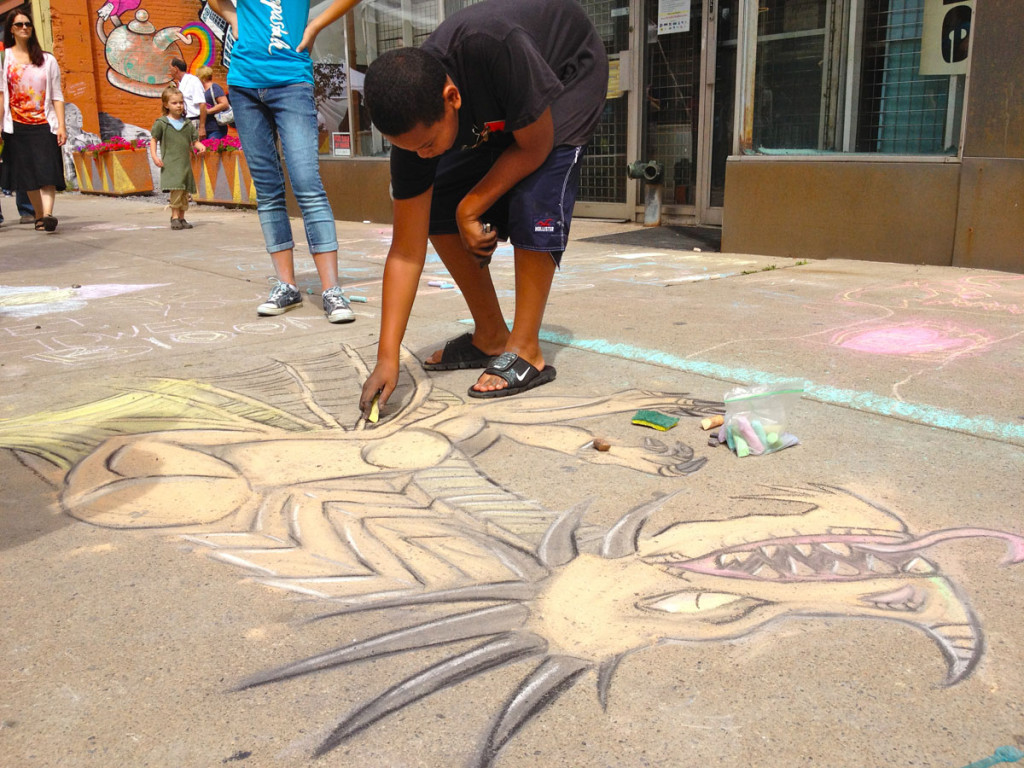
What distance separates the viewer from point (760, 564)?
1.58 meters

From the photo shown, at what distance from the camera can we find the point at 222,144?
35.2 ft

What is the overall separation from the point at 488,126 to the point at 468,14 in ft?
1.06

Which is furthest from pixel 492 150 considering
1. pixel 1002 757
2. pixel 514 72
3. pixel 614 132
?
pixel 614 132

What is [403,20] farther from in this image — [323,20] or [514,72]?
[514,72]

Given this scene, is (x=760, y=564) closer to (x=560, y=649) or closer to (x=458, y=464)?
(x=560, y=649)

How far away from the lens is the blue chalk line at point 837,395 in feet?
7.26

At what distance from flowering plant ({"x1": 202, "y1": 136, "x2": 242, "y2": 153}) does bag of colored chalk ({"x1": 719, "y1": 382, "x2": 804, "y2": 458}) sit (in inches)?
375

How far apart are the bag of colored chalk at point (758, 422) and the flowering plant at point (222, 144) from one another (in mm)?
9515

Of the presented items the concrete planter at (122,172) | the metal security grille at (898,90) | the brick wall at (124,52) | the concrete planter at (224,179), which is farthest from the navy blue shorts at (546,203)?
the brick wall at (124,52)

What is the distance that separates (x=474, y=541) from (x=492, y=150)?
4.82 ft

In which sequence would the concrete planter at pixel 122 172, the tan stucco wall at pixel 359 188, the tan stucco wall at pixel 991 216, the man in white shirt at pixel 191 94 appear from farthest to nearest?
the concrete planter at pixel 122 172 < the man in white shirt at pixel 191 94 < the tan stucco wall at pixel 359 188 < the tan stucco wall at pixel 991 216

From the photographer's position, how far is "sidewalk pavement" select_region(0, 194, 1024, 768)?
1.18 meters

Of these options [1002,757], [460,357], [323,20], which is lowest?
[1002,757]

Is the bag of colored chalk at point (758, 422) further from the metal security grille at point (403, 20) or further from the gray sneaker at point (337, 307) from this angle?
the metal security grille at point (403, 20)
